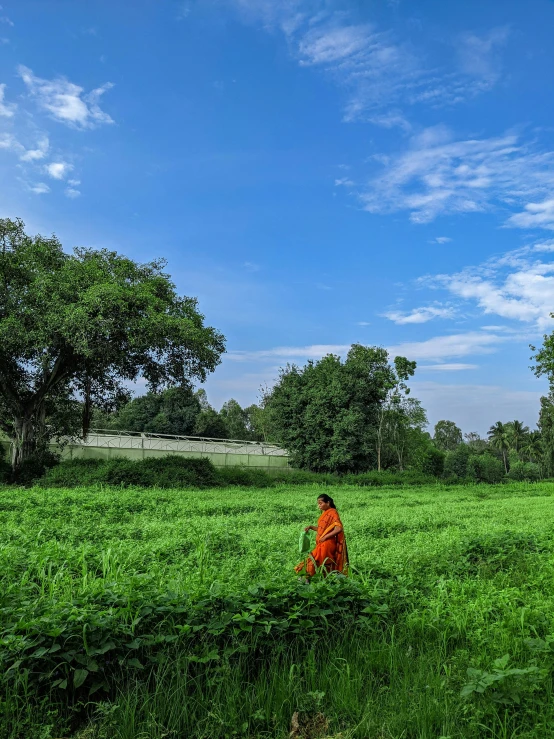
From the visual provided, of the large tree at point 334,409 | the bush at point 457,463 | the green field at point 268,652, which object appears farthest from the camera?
the bush at point 457,463

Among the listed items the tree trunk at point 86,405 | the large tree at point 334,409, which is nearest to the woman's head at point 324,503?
the tree trunk at point 86,405

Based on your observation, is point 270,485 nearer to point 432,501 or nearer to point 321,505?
point 432,501

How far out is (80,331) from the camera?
60.3ft

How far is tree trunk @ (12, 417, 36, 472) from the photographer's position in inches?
853

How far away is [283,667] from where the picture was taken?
4.32 m

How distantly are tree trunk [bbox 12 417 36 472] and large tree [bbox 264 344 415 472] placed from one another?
1671 centimetres

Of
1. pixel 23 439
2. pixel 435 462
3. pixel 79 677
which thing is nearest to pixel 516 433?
pixel 435 462

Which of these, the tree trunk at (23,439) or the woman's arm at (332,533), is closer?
the woman's arm at (332,533)

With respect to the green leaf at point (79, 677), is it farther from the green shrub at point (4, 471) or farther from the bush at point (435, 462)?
the bush at point (435, 462)

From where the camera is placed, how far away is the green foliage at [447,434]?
90.7m

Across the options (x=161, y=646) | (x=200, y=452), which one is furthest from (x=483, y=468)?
(x=161, y=646)

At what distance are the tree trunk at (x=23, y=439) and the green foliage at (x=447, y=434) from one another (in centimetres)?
7573

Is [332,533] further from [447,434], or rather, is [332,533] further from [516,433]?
[447,434]

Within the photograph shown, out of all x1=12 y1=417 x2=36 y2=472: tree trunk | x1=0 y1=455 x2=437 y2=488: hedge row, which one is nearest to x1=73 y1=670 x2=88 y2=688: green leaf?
x1=0 y1=455 x2=437 y2=488: hedge row
